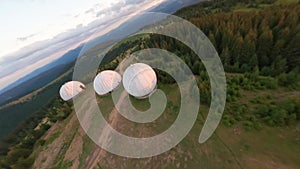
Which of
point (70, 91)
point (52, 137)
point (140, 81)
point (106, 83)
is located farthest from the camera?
point (70, 91)

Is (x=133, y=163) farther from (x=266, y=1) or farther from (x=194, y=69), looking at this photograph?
(x=266, y=1)

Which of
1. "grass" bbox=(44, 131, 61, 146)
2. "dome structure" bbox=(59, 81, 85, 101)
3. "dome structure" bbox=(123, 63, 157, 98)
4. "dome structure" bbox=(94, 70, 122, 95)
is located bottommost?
"grass" bbox=(44, 131, 61, 146)

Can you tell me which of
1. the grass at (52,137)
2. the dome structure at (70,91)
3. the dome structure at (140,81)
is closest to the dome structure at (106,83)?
the dome structure at (140,81)

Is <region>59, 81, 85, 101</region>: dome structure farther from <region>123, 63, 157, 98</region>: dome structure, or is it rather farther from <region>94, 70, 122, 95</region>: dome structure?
<region>123, 63, 157, 98</region>: dome structure

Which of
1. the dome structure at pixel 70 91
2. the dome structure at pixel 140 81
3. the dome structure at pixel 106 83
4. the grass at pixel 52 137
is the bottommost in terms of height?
the grass at pixel 52 137

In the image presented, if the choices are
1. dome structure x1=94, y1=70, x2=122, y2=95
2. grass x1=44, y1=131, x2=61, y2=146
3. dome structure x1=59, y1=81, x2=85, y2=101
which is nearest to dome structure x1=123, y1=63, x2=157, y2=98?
dome structure x1=94, y1=70, x2=122, y2=95

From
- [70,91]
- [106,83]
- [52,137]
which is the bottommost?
[52,137]

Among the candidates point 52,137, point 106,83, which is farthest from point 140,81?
point 52,137

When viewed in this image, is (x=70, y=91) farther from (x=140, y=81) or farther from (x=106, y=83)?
(x=140, y=81)

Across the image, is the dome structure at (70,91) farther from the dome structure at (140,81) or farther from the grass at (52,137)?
the dome structure at (140,81)
